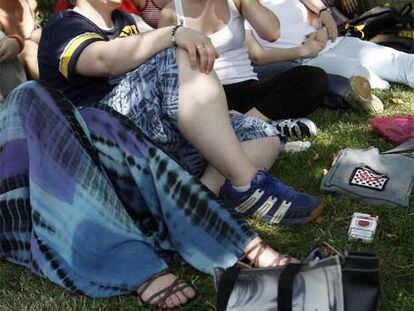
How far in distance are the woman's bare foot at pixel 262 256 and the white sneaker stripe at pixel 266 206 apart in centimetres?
36

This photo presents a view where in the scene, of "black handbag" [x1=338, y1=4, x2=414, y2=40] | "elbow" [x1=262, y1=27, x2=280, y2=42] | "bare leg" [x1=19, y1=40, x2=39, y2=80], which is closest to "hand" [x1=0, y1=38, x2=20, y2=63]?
"bare leg" [x1=19, y1=40, x2=39, y2=80]

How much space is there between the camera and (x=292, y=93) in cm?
359

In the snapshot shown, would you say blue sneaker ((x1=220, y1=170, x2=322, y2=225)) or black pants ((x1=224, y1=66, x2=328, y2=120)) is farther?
black pants ((x1=224, y1=66, x2=328, y2=120))

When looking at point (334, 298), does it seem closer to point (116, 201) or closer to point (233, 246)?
point (233, 246)

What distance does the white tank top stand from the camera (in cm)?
312

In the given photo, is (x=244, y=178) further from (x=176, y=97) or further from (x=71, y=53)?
(x=71, y=53)

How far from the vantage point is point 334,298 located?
173cm

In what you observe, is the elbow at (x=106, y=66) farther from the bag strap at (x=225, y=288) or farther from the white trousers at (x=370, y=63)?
the white trousers at (x=370, y=63)

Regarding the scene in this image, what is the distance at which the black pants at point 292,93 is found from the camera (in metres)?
3.54

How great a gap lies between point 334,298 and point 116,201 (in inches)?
33.4

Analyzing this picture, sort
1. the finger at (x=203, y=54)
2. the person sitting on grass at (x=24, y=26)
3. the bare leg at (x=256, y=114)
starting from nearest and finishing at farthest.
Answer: the finger at (x=203, y=54), the bare leg at (x=256, y=114), the person sitting on grass at (x=24, y=26)

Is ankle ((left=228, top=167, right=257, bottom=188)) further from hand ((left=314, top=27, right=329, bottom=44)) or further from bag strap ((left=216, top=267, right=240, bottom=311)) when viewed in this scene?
hand ((left=314, top=27, right=329, bottom=44))

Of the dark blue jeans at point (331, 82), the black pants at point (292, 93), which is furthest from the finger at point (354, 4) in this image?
the black pants at point (292, 93)

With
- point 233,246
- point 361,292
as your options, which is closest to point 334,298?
point 361,292
